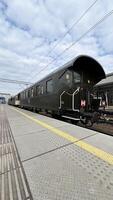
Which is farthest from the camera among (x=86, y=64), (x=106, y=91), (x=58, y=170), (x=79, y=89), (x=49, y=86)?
(x=49, y=86)

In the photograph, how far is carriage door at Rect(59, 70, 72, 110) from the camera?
934 centimetres

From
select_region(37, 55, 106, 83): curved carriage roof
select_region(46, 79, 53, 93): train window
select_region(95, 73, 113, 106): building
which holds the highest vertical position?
select_region(37, 55, 106, 83): curved carriage roof

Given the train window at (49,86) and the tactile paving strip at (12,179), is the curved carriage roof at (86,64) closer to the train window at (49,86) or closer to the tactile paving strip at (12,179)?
the train window at (49,86)

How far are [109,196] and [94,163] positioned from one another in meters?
1.05

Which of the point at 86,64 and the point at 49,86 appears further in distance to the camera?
the point at 49,86

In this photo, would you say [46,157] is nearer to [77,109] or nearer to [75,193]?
[75,193]

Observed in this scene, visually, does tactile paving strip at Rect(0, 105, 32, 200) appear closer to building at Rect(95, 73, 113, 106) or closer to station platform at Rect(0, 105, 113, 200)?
station platform at Rect(0, 105, 113, 200)

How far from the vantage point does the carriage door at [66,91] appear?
9336 mm

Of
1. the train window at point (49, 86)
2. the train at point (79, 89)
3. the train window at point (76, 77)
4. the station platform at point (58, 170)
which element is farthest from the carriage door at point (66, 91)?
the station platform at point (58, 170)

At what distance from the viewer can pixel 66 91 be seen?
31.3ft

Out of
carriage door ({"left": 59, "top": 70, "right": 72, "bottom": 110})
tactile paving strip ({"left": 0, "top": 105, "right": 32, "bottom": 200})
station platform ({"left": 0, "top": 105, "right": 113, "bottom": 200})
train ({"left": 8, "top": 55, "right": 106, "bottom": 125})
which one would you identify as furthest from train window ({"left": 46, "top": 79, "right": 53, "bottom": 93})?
tactile paving strip ({"left": 0, "top": 105, "right": 32, "bottom": 200})

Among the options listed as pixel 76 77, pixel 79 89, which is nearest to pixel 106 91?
pixel 79 89

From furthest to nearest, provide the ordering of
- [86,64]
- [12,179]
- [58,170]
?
[86,64] < [58,170] < [12,179]

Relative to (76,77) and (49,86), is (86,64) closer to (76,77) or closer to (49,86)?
(76,77)
